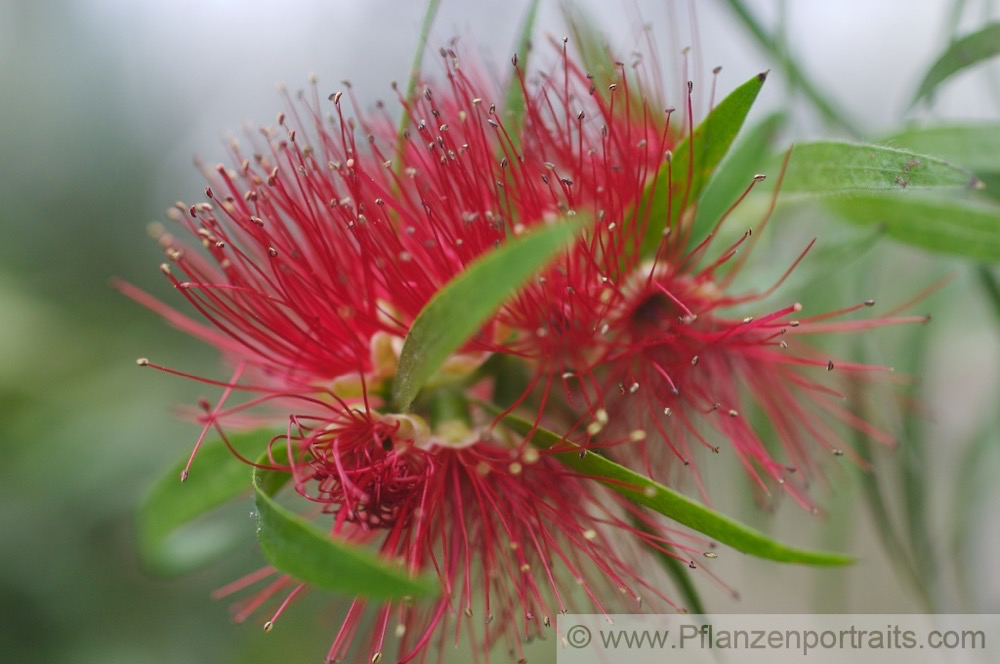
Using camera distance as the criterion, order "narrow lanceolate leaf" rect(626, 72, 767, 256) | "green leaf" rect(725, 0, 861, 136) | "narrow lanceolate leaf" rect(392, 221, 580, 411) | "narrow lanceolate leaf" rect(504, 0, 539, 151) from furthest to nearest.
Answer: "green leaf" rect(725, 0, 861, 136) < "narrow lanceolate leaf" rect(504, 0, 539, 151) < "narrow lanceolate leaf" rect(626, 72, 767, 256) < "narrow lanceolate leaf" rect(392, 221, 580, 411)

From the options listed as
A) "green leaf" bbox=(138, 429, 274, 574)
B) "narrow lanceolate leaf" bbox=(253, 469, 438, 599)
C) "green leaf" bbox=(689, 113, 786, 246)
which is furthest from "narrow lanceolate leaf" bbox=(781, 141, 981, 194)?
"green leaf" bbox=(138, 429, 274, 574)

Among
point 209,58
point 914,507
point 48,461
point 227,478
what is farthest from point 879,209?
point 209,58

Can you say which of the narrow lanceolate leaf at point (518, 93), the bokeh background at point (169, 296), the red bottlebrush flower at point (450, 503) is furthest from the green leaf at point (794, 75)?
the red bottlebrush flower at point (450, 503)

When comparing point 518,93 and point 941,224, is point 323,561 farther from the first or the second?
point 941,224

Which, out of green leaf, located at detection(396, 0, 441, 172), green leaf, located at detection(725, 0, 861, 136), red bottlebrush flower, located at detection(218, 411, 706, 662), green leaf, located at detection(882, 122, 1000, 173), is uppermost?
green leaf, located at detection(725, 0, 861, 136)

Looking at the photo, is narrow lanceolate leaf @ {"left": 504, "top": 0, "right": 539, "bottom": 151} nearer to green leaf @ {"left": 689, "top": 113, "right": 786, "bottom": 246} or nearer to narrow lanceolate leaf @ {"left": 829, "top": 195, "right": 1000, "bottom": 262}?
green leaf @ {"left": 689, "top": 113, "right": 786, "bottom": 246}

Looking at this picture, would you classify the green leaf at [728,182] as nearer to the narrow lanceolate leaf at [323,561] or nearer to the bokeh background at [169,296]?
the bokeh background at [169,296]
